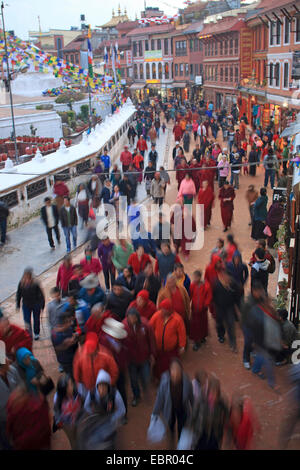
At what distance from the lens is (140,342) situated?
5.73 m

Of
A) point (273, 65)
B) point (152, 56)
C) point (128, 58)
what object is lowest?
point (273, 65)

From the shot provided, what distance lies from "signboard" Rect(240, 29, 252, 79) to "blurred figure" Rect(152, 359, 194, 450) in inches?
1250

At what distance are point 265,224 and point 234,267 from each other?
370 cm

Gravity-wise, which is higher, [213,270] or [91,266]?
[213,270]

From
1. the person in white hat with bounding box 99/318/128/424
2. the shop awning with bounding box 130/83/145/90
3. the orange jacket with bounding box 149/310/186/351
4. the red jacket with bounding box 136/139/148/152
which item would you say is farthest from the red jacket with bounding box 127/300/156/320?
the shop awning with bounding box 130/83/145/90

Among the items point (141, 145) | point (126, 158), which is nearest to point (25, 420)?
point (126, 158)

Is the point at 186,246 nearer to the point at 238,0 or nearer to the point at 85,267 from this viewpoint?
the point at 85,267

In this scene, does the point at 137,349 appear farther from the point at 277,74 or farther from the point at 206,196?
the point at 277,74

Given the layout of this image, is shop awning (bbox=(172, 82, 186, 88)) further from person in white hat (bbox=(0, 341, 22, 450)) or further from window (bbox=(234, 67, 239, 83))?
person in white hat (bbox=(0, 341, 22, 450))

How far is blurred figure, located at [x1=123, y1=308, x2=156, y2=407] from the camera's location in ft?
18.7


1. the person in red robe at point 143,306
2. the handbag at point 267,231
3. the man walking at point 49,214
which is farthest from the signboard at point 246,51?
the person in red robe at point 143,306

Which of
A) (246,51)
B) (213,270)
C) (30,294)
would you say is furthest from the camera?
(246,51)

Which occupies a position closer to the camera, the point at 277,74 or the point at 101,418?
the point at 101,418

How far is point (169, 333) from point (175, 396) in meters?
1.20
